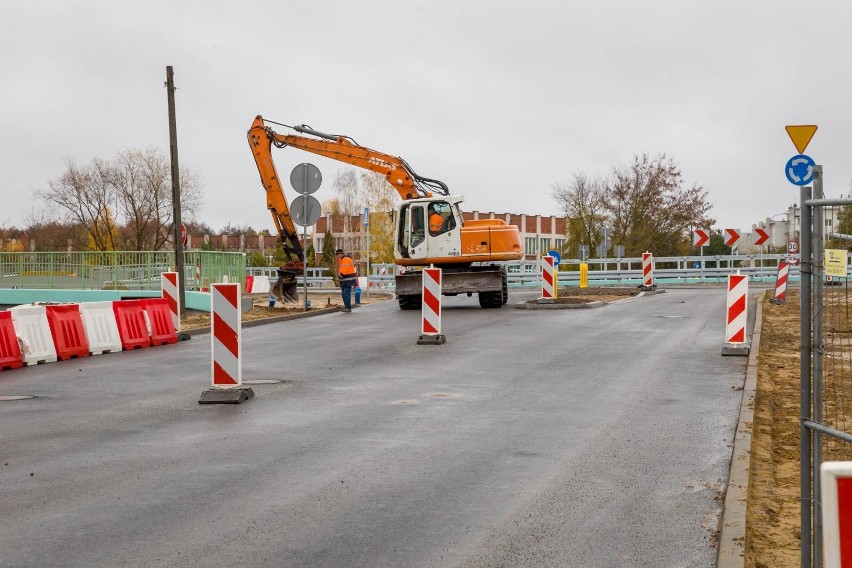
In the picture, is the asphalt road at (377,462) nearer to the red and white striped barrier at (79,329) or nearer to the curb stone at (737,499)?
the curb stone at (737,499)

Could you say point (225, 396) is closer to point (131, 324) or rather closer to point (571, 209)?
point (131, 324)

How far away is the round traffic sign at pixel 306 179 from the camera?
2441 centimetres

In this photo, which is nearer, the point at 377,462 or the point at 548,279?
the point at 377,462

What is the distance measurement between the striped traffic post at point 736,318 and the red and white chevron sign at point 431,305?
4739mm

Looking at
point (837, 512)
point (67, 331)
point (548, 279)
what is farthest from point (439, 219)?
point (837, 512)

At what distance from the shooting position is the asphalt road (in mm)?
5488

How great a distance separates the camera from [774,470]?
25.0ft

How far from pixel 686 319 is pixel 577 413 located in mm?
12678

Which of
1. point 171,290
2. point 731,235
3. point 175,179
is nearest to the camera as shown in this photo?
point 171,290

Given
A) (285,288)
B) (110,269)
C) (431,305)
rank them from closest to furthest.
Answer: (431,305) < (285,288) < (110,269)

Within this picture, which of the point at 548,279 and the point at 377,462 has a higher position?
the point at 548,279

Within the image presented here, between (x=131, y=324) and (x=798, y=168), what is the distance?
43.7 ft

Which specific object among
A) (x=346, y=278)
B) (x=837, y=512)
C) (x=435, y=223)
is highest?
(x=435, y=223)

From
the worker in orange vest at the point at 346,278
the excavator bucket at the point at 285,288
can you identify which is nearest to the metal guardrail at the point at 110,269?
the excavator bucket at the point at 285,288
